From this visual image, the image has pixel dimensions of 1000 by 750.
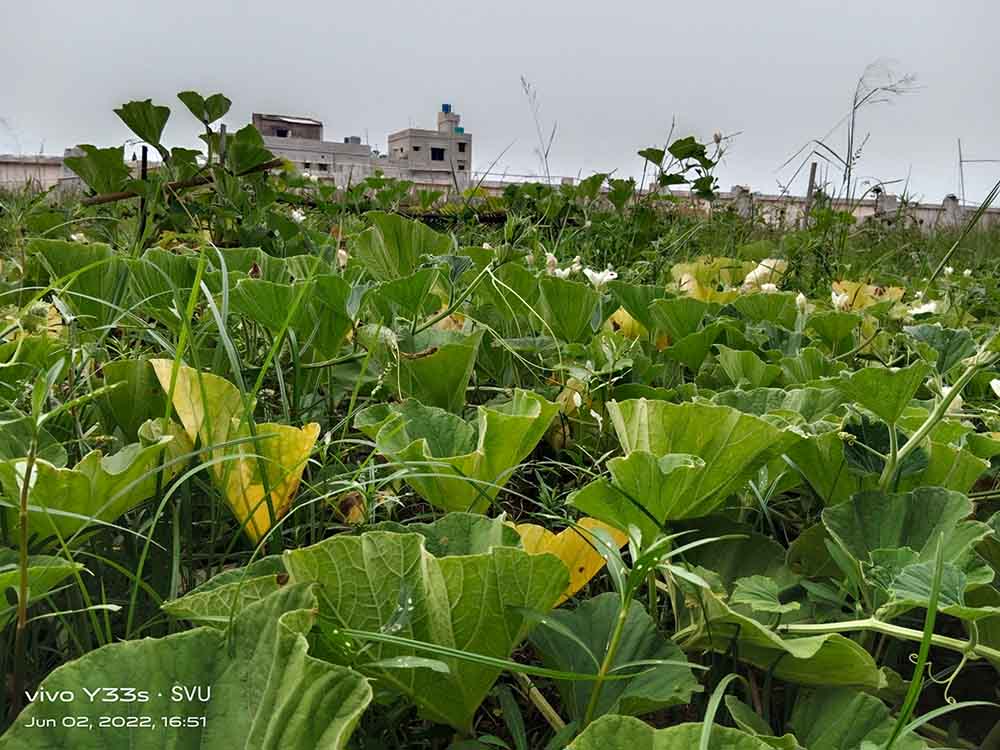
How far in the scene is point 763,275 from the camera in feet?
7.43

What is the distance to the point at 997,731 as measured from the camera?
0.64 m

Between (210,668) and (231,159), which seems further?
(231,159)

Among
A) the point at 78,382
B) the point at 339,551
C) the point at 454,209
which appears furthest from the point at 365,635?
the point at 454,209

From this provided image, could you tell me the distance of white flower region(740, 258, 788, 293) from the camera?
2184 mm

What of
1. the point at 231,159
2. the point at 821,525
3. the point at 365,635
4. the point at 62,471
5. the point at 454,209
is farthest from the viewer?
the point at 454,209

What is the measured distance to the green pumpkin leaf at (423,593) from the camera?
568 mm

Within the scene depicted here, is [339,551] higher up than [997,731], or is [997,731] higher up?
[339,551]

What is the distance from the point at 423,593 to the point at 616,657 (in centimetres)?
16

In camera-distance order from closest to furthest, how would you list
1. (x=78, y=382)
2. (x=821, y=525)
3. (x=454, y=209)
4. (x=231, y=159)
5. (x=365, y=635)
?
1. (x=365, y=635)
2. (x=821, y=525)
3. (x=78, y=382)
4. (x=231, y=159)
5. (x=454, y=209)

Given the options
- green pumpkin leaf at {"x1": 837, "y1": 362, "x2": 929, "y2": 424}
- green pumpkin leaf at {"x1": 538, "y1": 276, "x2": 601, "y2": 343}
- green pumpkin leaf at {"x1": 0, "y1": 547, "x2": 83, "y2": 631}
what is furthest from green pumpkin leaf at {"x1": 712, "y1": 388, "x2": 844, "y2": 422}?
green pumpkin leaf at {"x1": 0, "y1": 547, "x2": 83, "y2": 631}

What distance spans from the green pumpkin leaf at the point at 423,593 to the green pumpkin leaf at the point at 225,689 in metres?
0.05

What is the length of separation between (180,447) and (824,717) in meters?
0.62

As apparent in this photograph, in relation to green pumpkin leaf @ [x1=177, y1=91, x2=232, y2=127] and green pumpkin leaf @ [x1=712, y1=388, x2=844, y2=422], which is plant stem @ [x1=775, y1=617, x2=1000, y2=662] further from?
green pumpkin leaf @ [x1=177, y1=91, x2=232, y2=127]

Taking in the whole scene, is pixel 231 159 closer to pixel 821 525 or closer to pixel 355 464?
pixel 355 464
